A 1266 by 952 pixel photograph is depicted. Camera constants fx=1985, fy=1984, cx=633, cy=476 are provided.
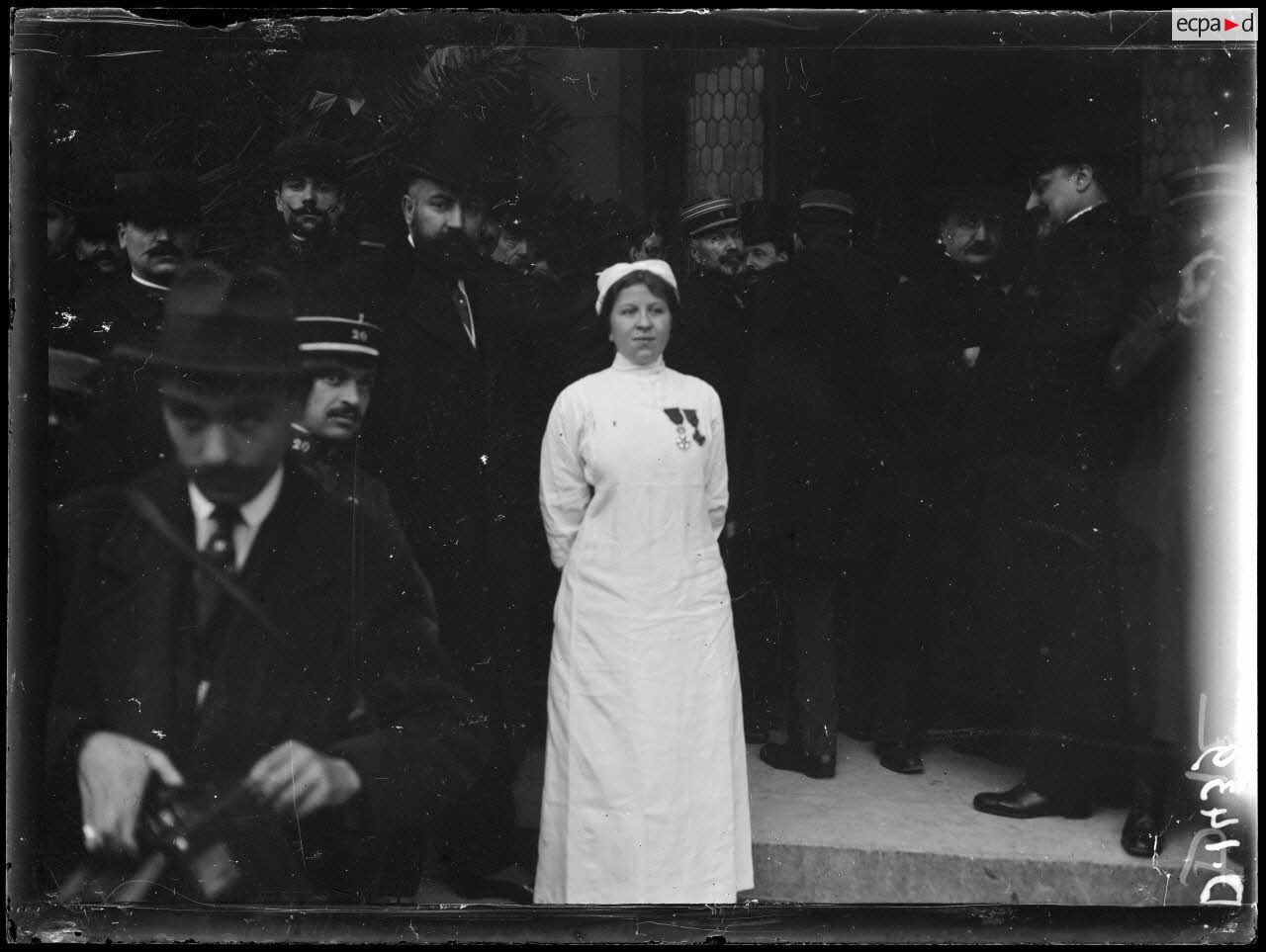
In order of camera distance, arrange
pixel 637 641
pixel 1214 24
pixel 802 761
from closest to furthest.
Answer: pixel 637 641 < pixel 1214 24 < pixel 802 761

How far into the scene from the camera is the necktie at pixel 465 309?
21.2 ft

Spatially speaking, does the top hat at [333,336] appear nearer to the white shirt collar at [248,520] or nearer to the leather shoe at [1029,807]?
the white shirt collar at [248,520]

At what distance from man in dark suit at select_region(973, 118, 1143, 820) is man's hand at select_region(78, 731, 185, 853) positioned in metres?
2.72

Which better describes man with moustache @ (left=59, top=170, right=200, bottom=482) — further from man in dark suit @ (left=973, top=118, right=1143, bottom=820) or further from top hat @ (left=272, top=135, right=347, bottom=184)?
man in dark suit @ (left=973, top=118, right=1143, bottom=820)

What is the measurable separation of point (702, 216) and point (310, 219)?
1.27m

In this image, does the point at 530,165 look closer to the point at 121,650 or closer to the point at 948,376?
the point at 948,376

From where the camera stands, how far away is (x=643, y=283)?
625cm

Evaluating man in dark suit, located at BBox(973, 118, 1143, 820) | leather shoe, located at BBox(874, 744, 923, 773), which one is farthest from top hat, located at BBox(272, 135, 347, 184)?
leather shoe, located at BBox(874, 744, 923, 773)

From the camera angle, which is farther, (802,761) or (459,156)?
(802,761)

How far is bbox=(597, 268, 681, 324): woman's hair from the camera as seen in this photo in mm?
6254

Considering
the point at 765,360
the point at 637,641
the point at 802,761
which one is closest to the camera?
the point at 637,641

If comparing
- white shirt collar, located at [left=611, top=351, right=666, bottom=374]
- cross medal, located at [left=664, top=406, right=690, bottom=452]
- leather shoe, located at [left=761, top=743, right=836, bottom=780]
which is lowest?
leather shoe, located at [left=761, top=743, right=836, bottom=780]

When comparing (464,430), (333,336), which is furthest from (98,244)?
(464,430)

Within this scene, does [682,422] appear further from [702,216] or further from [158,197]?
[158,197]
